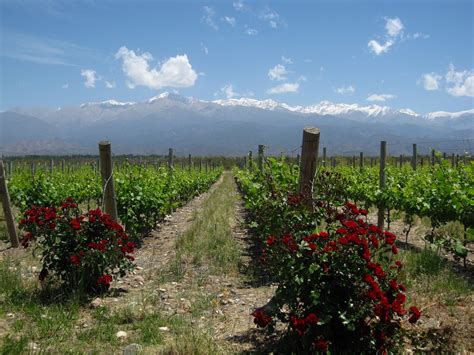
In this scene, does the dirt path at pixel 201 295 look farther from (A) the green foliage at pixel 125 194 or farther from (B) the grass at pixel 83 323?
(A) the green foliage at pixel 125 194

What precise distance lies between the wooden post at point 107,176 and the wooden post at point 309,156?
3258 millimetres

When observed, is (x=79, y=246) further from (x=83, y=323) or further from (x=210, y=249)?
(x=210, y=249)

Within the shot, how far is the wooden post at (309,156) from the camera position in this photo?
4906mm

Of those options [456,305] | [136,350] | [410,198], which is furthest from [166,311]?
[410,198]

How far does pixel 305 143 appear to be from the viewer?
4.96m

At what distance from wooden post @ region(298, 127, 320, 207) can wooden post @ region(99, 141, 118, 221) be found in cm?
326

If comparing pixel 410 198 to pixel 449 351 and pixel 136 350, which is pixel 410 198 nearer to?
pixel 449 351

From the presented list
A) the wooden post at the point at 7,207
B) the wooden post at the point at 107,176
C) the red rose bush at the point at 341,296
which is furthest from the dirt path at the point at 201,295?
the wooden post at the point at 7,207

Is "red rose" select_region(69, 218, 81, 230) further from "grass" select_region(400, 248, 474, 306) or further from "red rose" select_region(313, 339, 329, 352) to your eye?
"grass" select_region(400, 248, 474, 306)

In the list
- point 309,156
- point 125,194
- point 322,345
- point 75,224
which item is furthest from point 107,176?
point 322,345

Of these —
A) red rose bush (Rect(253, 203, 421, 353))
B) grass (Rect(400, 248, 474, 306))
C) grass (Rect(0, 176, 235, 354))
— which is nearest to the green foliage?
grass (Rect(0, 176, 235, 354))

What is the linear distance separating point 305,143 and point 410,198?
3858 mm

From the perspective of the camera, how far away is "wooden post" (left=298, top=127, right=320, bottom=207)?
491 cm

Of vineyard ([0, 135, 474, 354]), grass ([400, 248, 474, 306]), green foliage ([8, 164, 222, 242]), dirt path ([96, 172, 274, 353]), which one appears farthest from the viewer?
green foliage ([8, 164, 222, 242])
